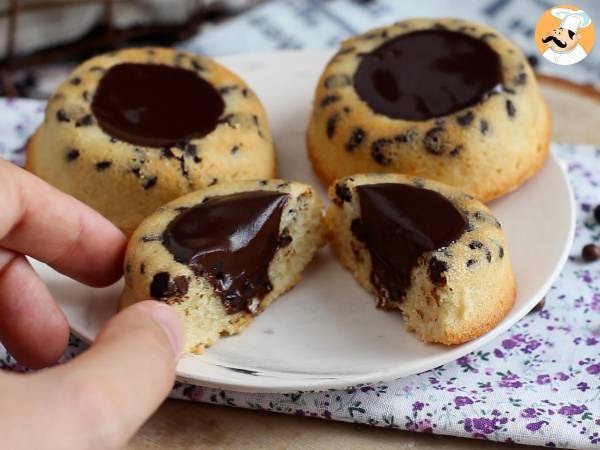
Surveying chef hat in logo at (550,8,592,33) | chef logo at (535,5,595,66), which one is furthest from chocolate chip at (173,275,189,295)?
chef hat in logo at (550,8,592,33)

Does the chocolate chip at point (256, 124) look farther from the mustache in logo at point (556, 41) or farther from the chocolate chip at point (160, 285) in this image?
the mustache in logo at point (556, 41)

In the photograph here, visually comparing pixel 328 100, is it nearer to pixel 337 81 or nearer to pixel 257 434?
pixel 337 81

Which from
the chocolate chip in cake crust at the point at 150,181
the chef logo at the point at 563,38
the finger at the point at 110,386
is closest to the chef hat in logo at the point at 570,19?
the chef logo at the point at 563,38

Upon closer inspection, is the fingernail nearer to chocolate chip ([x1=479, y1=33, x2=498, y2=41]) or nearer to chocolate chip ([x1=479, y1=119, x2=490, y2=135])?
chocolate chip ([x1=479, y1=119, x2=490, y2=135])

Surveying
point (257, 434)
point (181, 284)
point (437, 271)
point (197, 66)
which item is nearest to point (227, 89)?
point (197, 66)

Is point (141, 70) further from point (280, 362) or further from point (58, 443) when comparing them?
point (58, 443)

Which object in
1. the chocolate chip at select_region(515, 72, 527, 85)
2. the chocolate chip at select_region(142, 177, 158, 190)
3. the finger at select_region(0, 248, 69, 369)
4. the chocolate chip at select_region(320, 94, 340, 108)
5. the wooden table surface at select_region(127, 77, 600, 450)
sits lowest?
the wooden table surface at select_region(127, 77, 600, 450)
